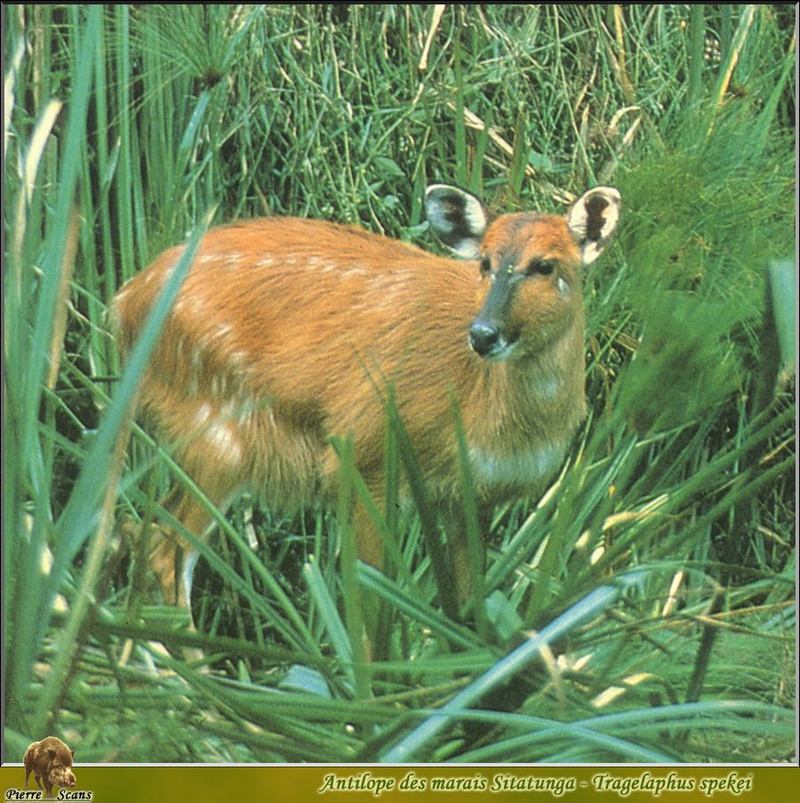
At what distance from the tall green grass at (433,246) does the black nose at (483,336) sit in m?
0.34

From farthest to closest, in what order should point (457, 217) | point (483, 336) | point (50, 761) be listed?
point (457, 217), point (483, 336), point (50, 761)

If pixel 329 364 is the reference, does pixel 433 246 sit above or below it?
above

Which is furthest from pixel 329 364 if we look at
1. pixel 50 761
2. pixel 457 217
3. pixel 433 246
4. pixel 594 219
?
pixel 50 761

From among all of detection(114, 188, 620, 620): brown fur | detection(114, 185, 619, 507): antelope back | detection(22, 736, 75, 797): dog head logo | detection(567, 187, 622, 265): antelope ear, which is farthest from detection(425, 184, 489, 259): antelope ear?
detection(22, 736, 75, 797): dog head logo

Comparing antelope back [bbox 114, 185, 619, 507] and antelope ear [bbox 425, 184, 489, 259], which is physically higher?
antelope ear [bbox 425, 184, 489, 259]

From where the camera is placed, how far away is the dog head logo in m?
3.56

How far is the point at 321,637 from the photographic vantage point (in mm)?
3951

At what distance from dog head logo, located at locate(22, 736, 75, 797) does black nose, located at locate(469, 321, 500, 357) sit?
4.70 feet

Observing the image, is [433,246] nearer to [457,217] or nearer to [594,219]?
[457,217]

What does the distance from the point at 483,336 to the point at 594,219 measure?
1.44 feet

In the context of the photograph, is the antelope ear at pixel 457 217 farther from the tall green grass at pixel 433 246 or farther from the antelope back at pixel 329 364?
the tall green grass at pixel 433 246

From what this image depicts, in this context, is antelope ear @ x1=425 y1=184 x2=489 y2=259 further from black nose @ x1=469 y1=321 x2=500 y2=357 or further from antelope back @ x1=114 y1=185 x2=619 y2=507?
black nose @ x1=469 y1=321 x2=500 y2=357

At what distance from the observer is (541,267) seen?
3879mm

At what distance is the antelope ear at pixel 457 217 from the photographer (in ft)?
12.9
